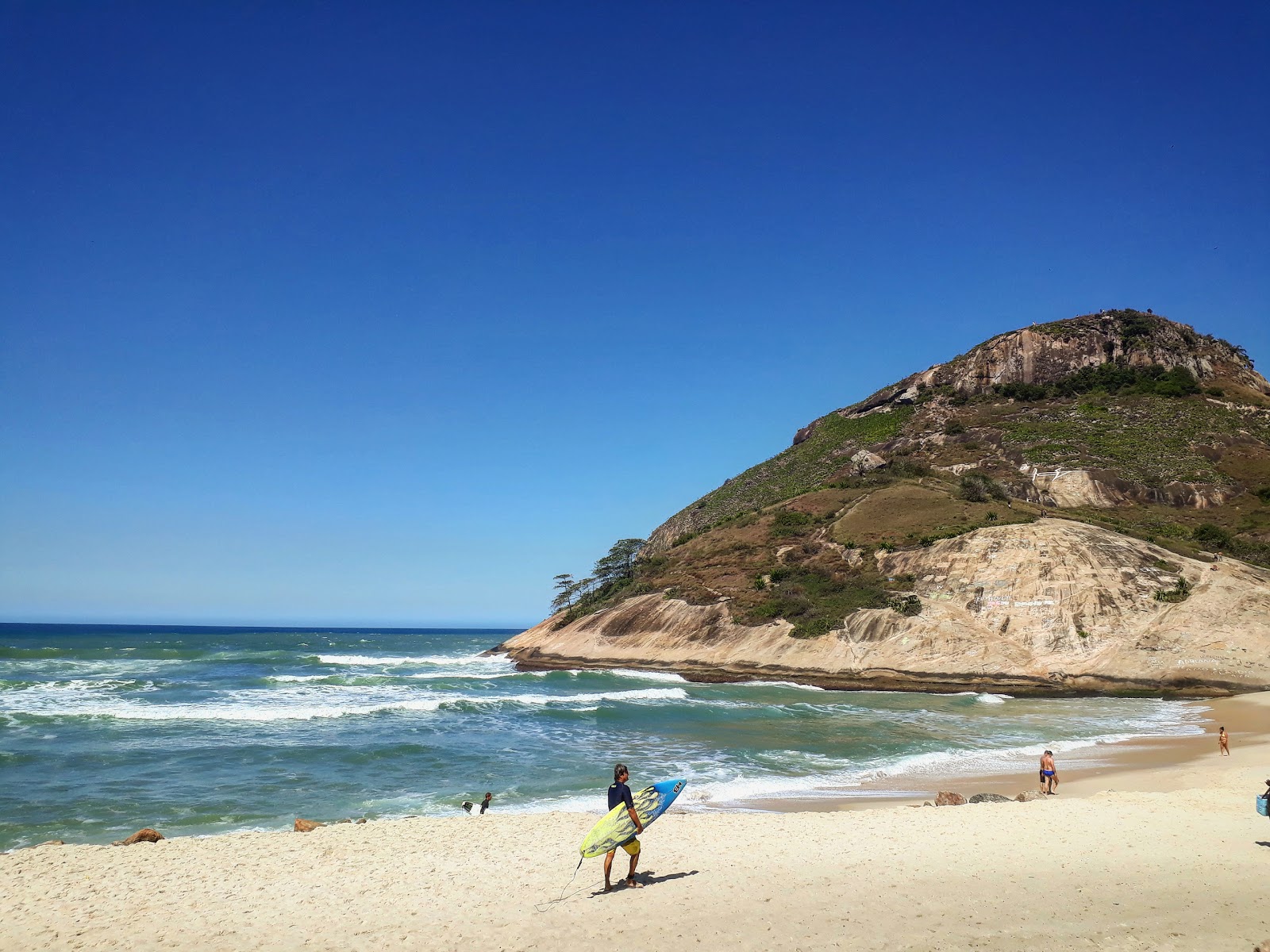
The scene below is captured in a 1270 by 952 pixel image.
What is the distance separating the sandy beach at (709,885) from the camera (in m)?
8.95

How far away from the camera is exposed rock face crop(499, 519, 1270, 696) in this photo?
43219 mm

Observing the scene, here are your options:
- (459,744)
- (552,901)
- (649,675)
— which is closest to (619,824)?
(552,901)

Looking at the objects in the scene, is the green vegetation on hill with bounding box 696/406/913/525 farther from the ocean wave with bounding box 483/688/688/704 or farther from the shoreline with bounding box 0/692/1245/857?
the shoreline with bounding box 0/692/1245/857

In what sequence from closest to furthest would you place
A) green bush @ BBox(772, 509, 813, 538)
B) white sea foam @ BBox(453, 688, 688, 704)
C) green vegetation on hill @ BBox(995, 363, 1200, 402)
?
white sea foam @ BBox(453, 688, 688, 704)
green bush @ BBox(772, 509, 813, 538)
green vegetation on hill @ BBox(995, 363, 1200, 402)

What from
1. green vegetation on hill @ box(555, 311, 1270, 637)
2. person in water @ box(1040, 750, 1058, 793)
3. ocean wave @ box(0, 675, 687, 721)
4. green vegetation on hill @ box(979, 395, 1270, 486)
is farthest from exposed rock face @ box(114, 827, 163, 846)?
green vegetation on hill @ box(979, 395, 1270, 486)

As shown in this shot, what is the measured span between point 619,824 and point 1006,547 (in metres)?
50.4

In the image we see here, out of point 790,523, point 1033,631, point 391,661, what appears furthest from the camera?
point 391,661

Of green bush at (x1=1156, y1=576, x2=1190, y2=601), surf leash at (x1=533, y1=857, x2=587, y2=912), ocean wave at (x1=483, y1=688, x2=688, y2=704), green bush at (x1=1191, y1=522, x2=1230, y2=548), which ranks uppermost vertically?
green bush at (x1=1191, y1=522, x2=1230, y2=548)

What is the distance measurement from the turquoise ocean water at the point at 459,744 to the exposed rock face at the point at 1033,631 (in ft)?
10.3

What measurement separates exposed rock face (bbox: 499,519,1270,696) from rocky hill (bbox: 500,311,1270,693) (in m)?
0.14

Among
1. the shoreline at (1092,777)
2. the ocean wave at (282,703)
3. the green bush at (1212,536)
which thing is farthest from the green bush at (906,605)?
the green bush at (1212,536)

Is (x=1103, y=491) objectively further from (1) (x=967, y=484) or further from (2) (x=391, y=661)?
(2) (x=391, y=661)

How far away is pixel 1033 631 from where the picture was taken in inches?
1884

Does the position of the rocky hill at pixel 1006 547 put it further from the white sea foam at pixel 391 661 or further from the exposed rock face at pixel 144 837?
the exposed rock face at pixel 144 837
